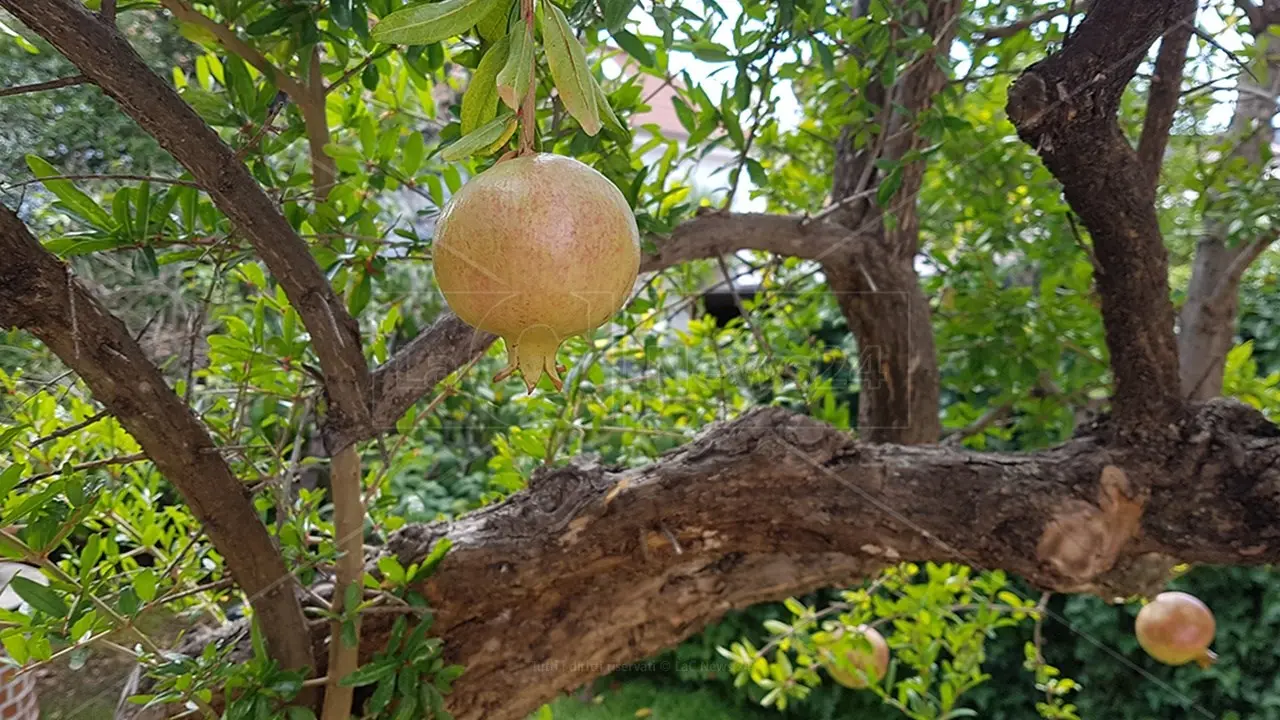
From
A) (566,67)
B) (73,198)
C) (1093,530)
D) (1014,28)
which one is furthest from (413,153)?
(1093,530)

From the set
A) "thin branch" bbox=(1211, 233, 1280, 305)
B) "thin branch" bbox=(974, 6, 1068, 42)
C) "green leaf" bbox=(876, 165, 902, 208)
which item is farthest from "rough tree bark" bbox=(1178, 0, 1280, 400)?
"green leaf" bbox=(876, 165, 902, 208)

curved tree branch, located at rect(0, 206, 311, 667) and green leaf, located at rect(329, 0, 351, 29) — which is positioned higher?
green leaf, located at rect(329, 0, 351, 29)

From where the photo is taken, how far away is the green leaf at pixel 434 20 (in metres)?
0.37

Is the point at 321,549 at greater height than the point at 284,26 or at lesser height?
lesser

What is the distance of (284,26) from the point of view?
2.43ft

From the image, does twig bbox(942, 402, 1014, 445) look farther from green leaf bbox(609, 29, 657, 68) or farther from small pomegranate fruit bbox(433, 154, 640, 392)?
small pomegranate fruit bbox(433, 154, 640, 392)

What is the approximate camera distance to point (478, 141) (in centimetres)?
37

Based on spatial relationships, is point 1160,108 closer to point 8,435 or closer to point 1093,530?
point 1093,530

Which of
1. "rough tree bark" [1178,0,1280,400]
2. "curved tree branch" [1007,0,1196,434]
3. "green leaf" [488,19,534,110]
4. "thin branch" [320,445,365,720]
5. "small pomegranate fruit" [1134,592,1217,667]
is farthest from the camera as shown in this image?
"small pomegranate fruit" [1134,592,1217,667]

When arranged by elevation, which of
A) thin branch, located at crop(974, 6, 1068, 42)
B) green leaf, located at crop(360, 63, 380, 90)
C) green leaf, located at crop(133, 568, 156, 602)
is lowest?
green leaf, located at crop(133, 568, 156, 602)

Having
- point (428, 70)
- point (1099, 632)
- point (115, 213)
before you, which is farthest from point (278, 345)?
point (1099, 632)

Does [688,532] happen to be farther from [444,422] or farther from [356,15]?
[444,422]

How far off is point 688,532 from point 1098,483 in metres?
0.40

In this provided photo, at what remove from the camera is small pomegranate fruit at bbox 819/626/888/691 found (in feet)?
4.13
